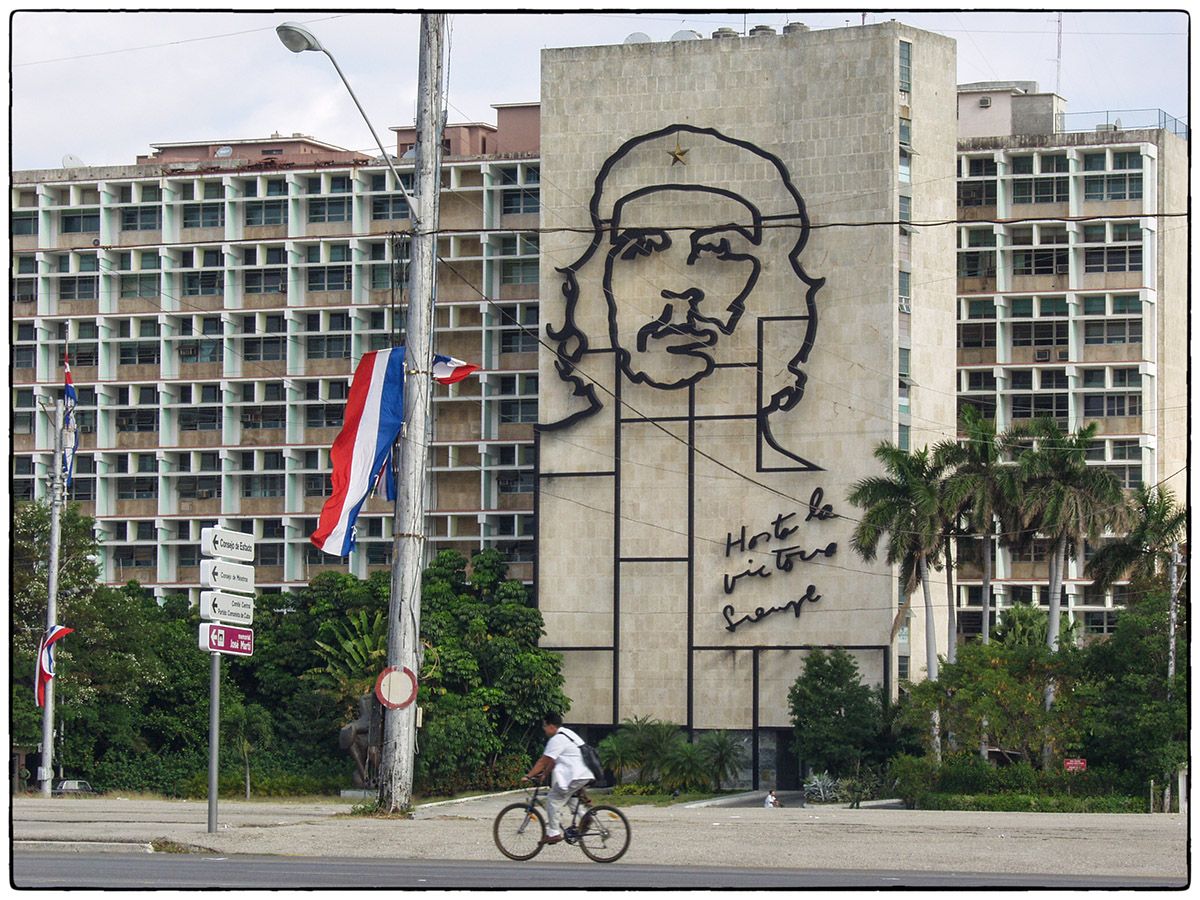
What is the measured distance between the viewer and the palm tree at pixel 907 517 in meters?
61.6

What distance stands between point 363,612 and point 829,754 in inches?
593

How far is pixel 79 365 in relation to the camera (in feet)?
303

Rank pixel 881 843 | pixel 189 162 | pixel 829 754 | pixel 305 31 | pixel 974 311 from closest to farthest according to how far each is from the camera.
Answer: pixel 881 843, pixel 305 31, pixel 829 754, pixel 974 311, pixel 189 162

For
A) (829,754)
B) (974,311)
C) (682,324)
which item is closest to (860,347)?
(682,324)

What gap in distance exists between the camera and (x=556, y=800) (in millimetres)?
24016

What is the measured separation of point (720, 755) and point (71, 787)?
19.0 m

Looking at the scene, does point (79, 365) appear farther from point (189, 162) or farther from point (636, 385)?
point (636, 385)

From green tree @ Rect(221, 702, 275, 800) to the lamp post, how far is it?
101ft

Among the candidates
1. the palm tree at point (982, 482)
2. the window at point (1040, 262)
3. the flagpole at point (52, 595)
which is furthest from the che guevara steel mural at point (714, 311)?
the window at point (1040, 262)

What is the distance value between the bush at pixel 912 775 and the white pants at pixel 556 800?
32.9 metres

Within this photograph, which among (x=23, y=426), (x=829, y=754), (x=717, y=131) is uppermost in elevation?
(x=717, y=131)

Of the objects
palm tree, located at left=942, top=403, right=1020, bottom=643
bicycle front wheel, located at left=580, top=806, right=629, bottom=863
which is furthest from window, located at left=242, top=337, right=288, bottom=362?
bicycle front wheel, located at left=580, top=806, right=629, bottom=863

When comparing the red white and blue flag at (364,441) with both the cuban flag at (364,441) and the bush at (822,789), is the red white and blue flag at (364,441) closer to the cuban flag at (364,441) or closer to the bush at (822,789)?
the cuban flag at (364,441)

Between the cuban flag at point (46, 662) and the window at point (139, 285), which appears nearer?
the cuban flag at point (46, 662)
